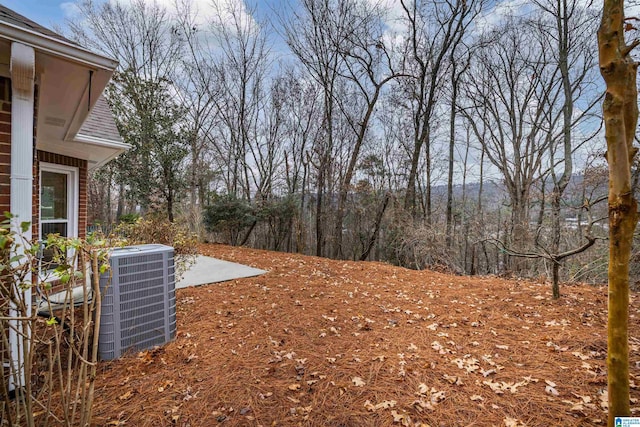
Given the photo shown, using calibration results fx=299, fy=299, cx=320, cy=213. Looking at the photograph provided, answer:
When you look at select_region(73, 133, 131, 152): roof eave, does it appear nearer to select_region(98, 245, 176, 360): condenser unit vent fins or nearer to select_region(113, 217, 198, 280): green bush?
select_region(113, 217, 198, 280): green bush

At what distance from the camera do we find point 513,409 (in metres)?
2.00

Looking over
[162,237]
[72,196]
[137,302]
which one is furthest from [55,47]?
[72,196]

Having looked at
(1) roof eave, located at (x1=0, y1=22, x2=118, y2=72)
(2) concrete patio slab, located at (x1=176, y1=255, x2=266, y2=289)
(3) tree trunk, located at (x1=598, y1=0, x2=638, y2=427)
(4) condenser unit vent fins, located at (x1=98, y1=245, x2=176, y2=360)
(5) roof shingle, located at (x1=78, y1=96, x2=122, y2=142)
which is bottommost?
(2) concrete patio slab, located at (x1=176, y1=255, x2=266, y2=289)

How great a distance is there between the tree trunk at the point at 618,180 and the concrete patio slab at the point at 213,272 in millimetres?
5152

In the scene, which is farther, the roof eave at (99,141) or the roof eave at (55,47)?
the roof eave at (99,141)

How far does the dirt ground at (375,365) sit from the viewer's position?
2016 millimetres

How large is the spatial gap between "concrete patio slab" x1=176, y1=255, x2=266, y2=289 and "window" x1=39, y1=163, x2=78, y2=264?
6.67 feet

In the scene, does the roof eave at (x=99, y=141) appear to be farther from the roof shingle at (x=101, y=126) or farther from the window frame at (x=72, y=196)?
the window frame at (x=72, y=196)

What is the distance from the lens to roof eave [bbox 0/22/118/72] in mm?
1867

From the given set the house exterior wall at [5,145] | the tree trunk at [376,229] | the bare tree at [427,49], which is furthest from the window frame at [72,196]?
the bare tree at [427,49]

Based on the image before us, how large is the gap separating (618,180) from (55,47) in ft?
11.3

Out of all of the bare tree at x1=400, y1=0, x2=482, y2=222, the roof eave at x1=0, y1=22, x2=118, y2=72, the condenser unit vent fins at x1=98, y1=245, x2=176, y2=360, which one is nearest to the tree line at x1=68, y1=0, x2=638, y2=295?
the bare tree at x1=400, y1=0, x2=482, y2=222

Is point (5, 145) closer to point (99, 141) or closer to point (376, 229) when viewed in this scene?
point (99, 141)

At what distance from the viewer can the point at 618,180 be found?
1480 mm
